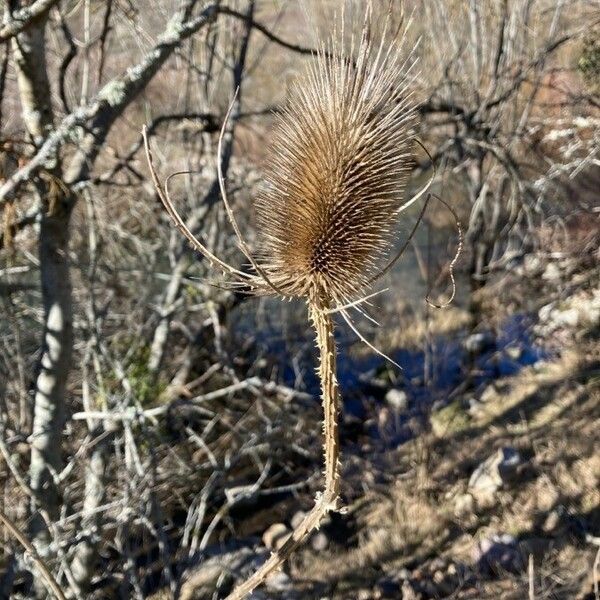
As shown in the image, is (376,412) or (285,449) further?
(376,412)

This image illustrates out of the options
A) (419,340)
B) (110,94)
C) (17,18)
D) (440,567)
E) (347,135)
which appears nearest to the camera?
(347,135)

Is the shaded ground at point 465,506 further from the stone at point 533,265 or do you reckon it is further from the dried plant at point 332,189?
the dried plant at point 332,189

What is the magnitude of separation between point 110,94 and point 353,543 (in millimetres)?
3410

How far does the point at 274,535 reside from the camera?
4.59 meters

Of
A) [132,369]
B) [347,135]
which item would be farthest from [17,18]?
[132,369]

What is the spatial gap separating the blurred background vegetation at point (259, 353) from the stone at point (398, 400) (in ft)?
0.08

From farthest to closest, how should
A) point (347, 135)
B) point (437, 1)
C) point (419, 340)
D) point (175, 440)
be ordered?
1. point (419, 340)
2. point (437, 1)
3. point (175, 440)
4. point (347, 135)

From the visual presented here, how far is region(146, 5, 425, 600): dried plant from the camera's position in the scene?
912mm

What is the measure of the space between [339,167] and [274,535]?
4.04m

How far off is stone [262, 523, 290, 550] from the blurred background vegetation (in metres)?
0.12

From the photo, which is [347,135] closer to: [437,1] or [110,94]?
[110,94]

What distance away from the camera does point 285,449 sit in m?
5.01

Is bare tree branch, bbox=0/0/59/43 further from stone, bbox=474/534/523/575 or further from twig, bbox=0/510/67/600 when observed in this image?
stone, bbox=474/534/523/575

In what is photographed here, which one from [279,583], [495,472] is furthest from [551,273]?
[279,583]
